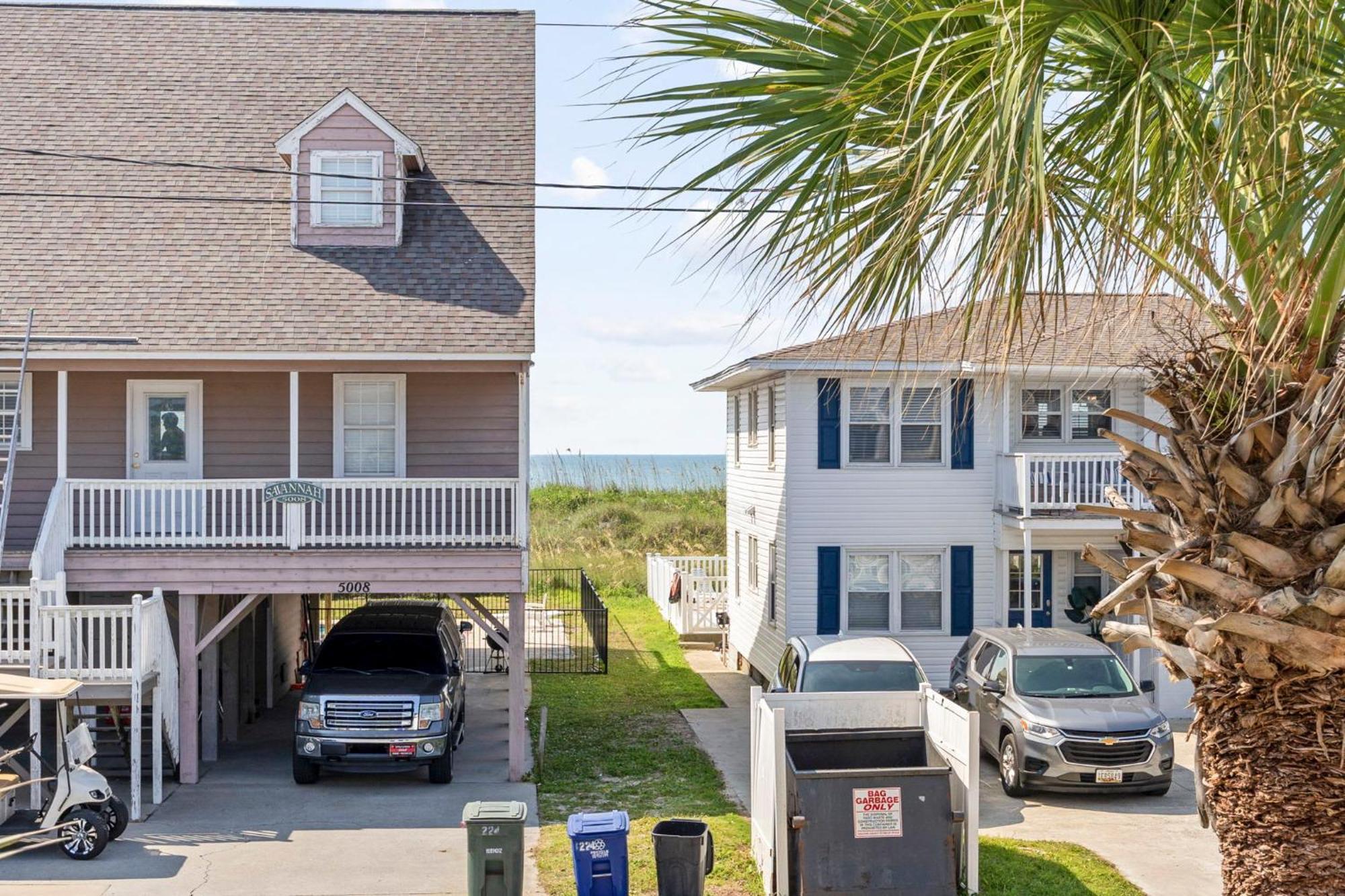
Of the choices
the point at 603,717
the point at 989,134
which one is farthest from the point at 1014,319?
the point at 603,717

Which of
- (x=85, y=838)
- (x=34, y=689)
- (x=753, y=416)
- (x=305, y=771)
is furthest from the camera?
(x=753, y=416)

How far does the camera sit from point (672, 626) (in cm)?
2889

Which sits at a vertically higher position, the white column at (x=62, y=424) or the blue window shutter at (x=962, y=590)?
the white column at (x=62, y=424)

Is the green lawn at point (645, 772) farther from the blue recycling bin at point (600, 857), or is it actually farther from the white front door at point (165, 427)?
the white front door at point (165, 427)

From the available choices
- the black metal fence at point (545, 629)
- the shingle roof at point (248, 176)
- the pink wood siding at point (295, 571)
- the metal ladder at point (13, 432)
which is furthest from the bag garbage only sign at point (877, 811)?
the black metal fence at point (545, 629)

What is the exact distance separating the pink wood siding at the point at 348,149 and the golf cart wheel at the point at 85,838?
8.68m

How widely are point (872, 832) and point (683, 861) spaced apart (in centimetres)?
163

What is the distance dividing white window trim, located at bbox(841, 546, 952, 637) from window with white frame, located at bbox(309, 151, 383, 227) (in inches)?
348

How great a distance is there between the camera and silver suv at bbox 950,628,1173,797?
14.2 m

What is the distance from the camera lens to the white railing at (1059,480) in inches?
747

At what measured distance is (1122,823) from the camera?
13.5m

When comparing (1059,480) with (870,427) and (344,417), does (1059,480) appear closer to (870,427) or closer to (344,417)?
(870,427)

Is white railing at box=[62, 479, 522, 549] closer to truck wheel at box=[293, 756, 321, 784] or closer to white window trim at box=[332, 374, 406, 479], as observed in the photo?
white window trim at box=[332, 374, 406, 479]

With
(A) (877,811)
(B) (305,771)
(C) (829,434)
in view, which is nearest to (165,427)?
(B) (305,771)
